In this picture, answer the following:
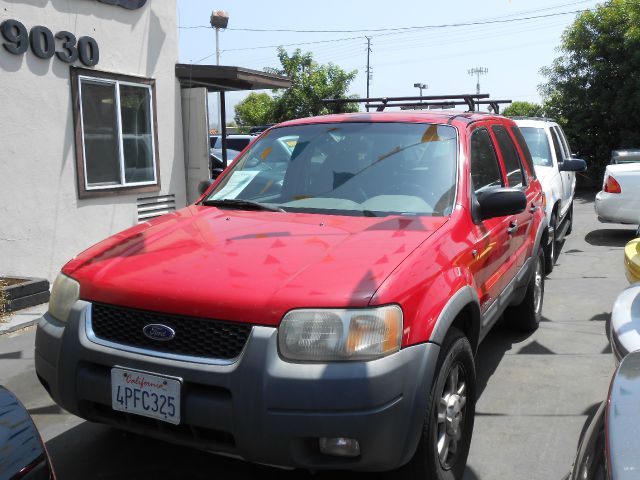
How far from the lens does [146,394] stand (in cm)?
263

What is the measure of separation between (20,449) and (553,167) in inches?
316

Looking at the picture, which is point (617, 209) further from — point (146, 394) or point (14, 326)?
point (146, 394)

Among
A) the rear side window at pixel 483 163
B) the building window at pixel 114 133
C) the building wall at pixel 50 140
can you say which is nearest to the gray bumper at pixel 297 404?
the rear side window at pixel 483 163

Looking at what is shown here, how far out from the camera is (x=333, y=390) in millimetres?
2422

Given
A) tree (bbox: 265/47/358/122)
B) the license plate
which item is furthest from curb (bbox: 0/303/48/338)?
tree (bbox: 265/47/358/122)

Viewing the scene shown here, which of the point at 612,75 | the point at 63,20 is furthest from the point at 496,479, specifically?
the point at 612,75

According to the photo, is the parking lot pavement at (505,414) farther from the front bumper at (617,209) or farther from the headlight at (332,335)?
the front bumper at (617,209)

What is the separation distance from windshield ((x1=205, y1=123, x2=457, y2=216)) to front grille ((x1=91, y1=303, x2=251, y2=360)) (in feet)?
4.01

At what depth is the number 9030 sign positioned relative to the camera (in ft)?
23.0

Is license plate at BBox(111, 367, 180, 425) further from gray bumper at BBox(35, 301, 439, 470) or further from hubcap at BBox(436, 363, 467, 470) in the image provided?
hubcap at BBox(436, 363, 467, 470)

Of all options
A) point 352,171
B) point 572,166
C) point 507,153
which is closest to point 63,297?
point 352,171

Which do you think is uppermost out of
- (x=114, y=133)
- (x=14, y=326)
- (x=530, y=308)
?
(x=114, y=133)

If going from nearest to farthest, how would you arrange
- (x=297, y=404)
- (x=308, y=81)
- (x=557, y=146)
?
(x=297, y=404), (x=557, y=146), (x=308, y=81)

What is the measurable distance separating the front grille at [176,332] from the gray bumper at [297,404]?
0.24ft
